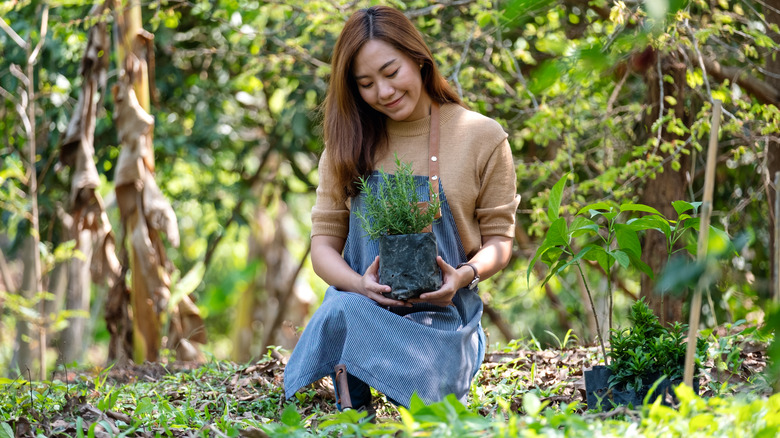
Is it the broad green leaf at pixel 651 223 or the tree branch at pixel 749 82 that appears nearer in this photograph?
the broad green leaf at pixel 651 223

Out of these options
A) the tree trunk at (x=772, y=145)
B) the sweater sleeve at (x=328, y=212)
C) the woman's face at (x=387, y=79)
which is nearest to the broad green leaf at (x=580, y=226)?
the woman's face at (x=387, y=79)

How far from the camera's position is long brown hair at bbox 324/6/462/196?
2.49m

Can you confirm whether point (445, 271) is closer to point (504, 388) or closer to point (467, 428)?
point (504, 388)

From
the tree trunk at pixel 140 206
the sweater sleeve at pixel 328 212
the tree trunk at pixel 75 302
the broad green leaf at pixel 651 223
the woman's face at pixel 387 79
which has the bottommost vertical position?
the tree trunk at pixel 75 302

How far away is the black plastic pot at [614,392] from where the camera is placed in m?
2.00

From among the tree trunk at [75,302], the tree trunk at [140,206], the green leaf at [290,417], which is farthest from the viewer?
the tree trunk at [75,302]

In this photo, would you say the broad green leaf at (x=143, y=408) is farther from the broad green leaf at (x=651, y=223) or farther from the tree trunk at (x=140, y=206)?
the tree trunk at (x=140, y=206)

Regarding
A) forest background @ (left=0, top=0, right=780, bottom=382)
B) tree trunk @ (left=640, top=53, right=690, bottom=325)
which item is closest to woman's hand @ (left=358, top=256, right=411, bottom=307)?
forest background @ (left=0, top=0, right=780, bottom=382)

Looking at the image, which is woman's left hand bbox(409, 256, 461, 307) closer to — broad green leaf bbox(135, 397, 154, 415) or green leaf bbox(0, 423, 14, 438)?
broad green leaf bbox(135, 397, 154, 415)

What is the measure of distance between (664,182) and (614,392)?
6.08 feet

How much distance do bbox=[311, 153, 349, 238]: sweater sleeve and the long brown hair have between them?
74mm

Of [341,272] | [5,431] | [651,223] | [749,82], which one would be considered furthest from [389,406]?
[749,82]

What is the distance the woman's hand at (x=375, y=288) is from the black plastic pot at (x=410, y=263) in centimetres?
4

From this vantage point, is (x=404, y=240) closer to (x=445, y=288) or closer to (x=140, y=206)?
(x=445, y=288)
